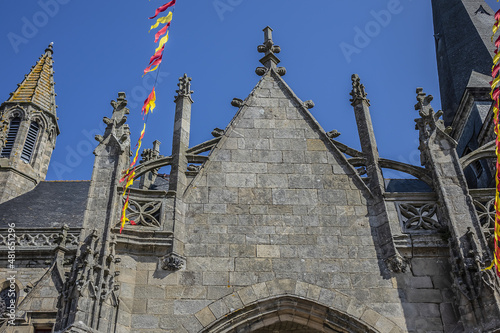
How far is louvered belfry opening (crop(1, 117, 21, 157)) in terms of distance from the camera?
19.3 meters

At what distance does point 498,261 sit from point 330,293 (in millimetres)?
2018

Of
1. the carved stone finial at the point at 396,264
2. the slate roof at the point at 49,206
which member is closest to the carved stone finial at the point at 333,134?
the carved stone finial at the point at 396,264

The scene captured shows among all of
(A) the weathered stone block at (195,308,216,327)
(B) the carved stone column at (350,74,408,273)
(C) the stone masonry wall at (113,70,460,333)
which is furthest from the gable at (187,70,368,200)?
(A) the weathered stone block at (195,308,216,327)

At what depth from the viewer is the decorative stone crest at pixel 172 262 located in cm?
684

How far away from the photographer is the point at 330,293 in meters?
6.75

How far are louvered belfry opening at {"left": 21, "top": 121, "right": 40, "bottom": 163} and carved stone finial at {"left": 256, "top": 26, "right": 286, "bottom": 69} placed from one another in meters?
12.6

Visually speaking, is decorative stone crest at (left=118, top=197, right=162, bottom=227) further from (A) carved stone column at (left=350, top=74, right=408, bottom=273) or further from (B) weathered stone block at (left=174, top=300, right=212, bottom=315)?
(A) carved stone column at (left=350, top=74, right=408, bottom=273)

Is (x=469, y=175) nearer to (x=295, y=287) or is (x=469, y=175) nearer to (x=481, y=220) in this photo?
(x=481, y=220)

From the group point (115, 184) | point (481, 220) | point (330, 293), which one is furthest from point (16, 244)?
point (481, 220)

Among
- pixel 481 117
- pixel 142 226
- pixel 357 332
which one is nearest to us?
pixel 357 332

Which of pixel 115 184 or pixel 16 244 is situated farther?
pixel 16 244

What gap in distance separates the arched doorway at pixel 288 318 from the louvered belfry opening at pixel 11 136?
1531 centimetres

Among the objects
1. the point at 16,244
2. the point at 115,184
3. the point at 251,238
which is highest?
the point at 16,244

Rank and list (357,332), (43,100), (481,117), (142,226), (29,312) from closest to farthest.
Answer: (357,332)
(142,226)
(29,312)
(481,117)
(43,100)
